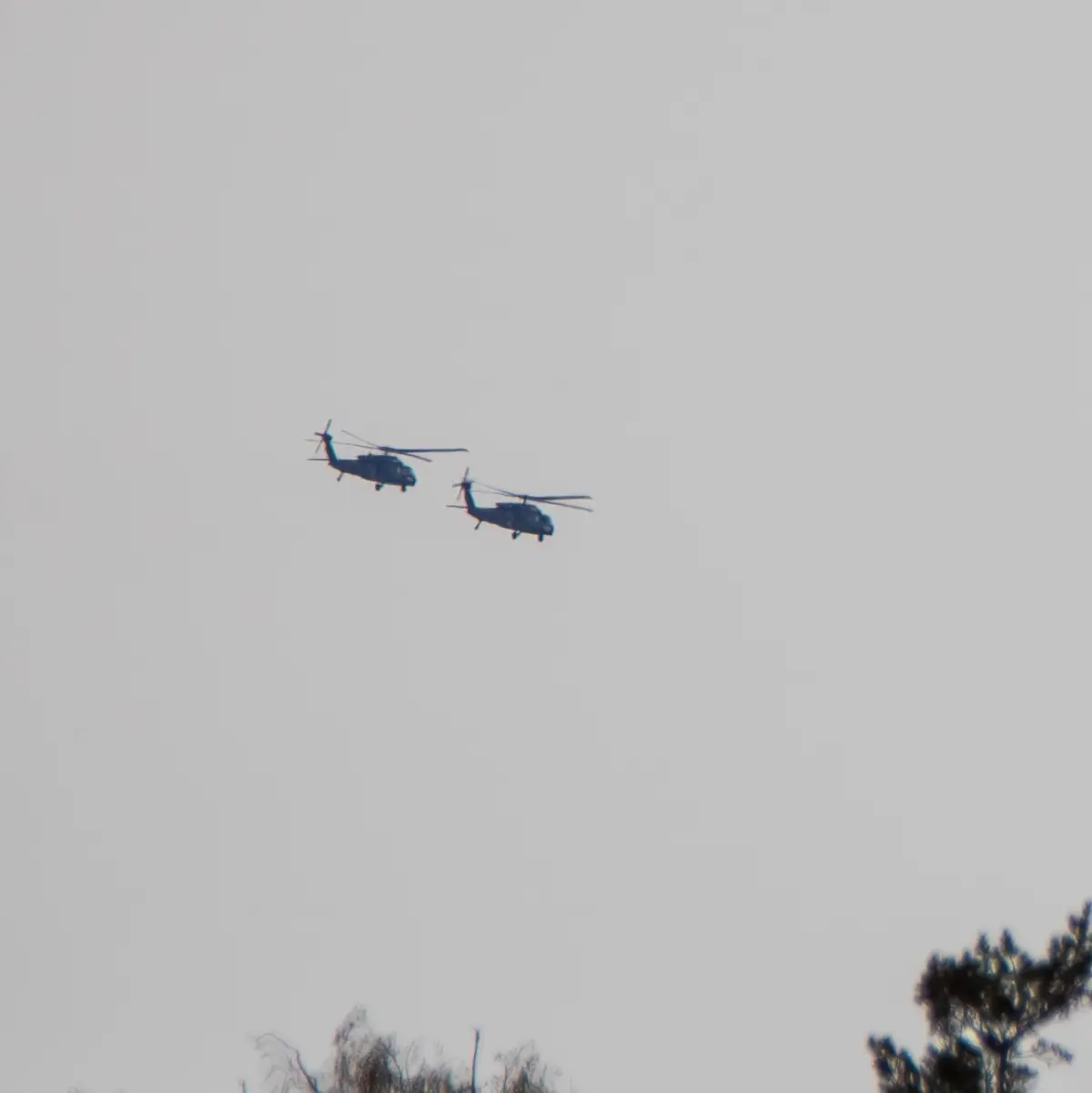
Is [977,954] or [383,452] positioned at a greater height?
[383,452]

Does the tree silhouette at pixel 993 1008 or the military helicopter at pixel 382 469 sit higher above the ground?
the military helicopter at pixel 382 469

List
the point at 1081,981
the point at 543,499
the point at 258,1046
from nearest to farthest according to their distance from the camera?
the point at 1081,981, the point at 258,1046, the point at 543,499

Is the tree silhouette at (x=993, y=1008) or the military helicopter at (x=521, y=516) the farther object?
the military helicopter at (x=521, y=516)

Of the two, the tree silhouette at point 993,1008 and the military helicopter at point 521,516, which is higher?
the military helicopter at point 521,516

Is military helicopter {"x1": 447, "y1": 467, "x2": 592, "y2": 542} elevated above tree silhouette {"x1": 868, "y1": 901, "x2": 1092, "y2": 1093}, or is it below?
above

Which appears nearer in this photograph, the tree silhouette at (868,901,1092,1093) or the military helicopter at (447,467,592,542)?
the tree silhouette at (868,901,1092,1093)

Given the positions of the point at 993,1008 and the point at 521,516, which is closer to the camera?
the point at 993,1008

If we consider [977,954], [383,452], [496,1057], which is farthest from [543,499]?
[977,954]

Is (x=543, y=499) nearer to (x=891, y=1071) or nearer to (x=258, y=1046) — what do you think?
Answer: (x=258, y=1046)

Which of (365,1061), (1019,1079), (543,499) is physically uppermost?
(543,499)

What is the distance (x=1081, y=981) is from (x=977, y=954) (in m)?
2.44

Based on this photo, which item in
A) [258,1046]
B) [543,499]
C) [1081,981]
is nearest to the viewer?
[1081,981]

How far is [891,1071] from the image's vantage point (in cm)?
5019

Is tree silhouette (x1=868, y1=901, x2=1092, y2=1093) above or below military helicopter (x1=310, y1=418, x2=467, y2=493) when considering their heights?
below
